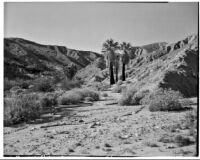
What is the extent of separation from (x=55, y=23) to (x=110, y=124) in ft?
9.63

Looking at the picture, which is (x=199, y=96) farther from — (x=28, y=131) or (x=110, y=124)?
(x=28, y=131)

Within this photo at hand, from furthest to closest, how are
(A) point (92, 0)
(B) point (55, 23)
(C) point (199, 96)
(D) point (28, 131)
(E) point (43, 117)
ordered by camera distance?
1. (E) point (43, 117)
2. (B) point (55, 23)
3. (D) point (28, 131)
4. (A) point (92, 0)
5. (C) point (199, 96)

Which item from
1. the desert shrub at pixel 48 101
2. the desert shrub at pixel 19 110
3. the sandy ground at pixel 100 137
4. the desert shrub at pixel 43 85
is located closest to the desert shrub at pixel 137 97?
the sandy ground at pixel 100 137

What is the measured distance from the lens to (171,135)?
5.05m

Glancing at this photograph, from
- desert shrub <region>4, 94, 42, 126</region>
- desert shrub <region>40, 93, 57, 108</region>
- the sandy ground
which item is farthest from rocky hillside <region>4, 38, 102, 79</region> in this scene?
the sandy ground

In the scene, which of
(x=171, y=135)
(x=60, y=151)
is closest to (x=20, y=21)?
(x=60, y=151)

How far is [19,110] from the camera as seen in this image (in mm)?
7125

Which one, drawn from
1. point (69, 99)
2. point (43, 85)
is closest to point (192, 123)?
point (69, 99)

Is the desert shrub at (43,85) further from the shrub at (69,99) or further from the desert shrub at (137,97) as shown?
the desert shrub at (137,97)

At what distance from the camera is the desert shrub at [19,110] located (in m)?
6.64

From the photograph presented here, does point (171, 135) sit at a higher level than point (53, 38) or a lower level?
lower

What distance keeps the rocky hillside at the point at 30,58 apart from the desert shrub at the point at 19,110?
2.46 feet

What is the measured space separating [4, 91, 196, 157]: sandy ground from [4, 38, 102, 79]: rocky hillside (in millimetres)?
1837

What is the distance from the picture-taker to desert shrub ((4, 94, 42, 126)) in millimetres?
6645
